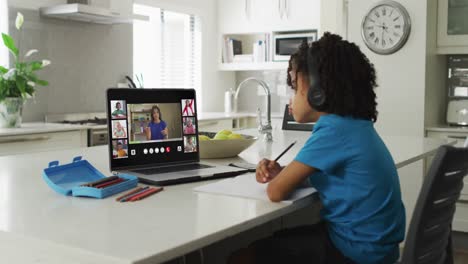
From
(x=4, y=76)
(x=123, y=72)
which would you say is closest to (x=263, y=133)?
(x=4, y=76)

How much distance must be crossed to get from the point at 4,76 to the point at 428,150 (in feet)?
8.89

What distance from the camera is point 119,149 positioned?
69.7 inches

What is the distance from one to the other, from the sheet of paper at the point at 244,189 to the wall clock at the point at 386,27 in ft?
9.55

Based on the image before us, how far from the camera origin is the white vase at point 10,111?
12.0 ft

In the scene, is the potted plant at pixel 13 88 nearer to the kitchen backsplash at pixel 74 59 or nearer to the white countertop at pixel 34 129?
the white countertop at pixel 34 129

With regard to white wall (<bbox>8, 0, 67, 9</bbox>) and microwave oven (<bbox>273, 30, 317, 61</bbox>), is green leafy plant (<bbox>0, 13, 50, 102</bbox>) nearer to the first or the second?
white wall (<bbox>8, 0, 67, 9</bbox>)

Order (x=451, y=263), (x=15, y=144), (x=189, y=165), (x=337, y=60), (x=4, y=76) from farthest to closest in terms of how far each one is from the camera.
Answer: (x=4, y=76)
(x=15, y=144)
(x=189, y=165)
(x=451, y=263)
(x=337, y=60)

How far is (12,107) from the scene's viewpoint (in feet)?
12.1

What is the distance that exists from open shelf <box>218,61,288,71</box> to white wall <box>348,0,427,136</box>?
1430 millimetres

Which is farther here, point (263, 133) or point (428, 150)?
point (263, 133)

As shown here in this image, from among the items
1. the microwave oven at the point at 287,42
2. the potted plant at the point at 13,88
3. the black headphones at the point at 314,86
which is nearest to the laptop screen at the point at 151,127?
the black headphones at the point at 314,86

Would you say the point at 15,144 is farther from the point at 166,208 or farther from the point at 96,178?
the point at 166,208

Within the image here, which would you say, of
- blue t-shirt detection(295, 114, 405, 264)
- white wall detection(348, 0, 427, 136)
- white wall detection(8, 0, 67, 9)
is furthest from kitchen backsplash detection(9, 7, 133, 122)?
blue t-shirt detection(295, 114, 405, 264)

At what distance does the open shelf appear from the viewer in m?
5.77
